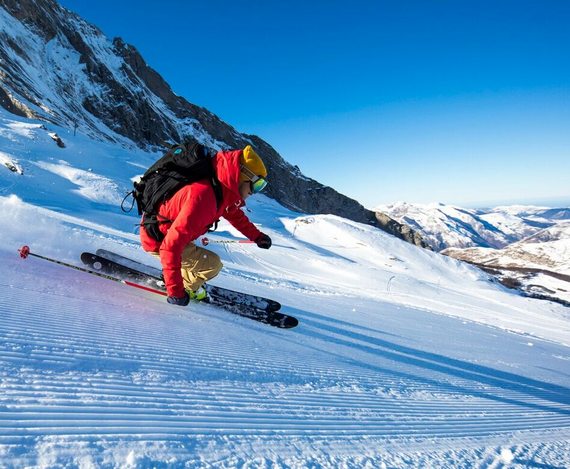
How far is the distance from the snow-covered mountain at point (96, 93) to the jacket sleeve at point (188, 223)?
26.7 metres

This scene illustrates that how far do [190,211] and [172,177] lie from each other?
61 cm

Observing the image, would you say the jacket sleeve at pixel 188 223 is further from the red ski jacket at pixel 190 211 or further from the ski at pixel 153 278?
the ski at pixel 153 278

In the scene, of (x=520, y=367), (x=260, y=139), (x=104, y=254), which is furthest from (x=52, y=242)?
(x=260, y=139)

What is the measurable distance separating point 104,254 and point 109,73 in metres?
89.0

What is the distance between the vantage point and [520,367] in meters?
7.14

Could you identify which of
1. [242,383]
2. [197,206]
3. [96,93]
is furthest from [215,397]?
[96,93]

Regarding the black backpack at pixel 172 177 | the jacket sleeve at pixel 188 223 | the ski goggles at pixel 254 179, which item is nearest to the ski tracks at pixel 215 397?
the jacket sleeve at pixel 188 223

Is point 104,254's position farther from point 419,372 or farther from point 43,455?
point 419,372

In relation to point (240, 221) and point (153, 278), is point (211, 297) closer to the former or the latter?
point (153, 278)

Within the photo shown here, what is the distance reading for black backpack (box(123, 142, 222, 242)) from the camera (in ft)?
13.6

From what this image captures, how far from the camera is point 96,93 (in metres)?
72.4

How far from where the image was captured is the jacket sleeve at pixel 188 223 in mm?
3951

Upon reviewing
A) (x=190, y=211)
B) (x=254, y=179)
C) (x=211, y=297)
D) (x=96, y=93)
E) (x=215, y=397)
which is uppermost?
(x=96, y=93)

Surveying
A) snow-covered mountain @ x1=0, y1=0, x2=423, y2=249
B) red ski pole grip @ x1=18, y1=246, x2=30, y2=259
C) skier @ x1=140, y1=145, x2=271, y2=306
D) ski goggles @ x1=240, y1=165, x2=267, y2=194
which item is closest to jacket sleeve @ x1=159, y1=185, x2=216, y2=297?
skier @ x1=140, y1=145, x2=271, y2=306
